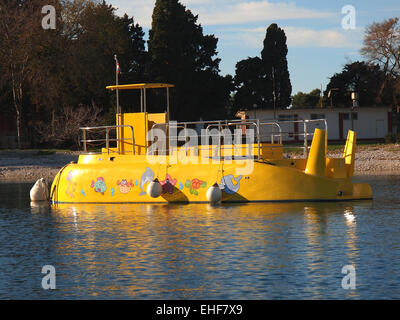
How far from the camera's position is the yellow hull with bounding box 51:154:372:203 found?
2256 centimetres

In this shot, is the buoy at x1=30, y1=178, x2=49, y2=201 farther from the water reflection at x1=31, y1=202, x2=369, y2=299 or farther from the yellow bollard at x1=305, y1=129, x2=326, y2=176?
the yellow bollard at x1=305, y1=129, x2=326, y2=176

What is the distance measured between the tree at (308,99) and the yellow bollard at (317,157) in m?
86.9

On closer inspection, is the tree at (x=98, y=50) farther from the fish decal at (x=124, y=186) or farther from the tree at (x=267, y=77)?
the fish decal at (x=124, y=186)

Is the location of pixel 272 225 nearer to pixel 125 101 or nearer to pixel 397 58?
pixel 125 101

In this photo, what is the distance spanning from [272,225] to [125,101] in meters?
45.8

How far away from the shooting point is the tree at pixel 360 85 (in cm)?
7762

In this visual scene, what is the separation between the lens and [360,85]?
82.2 meters

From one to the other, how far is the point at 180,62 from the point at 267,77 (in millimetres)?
17457
